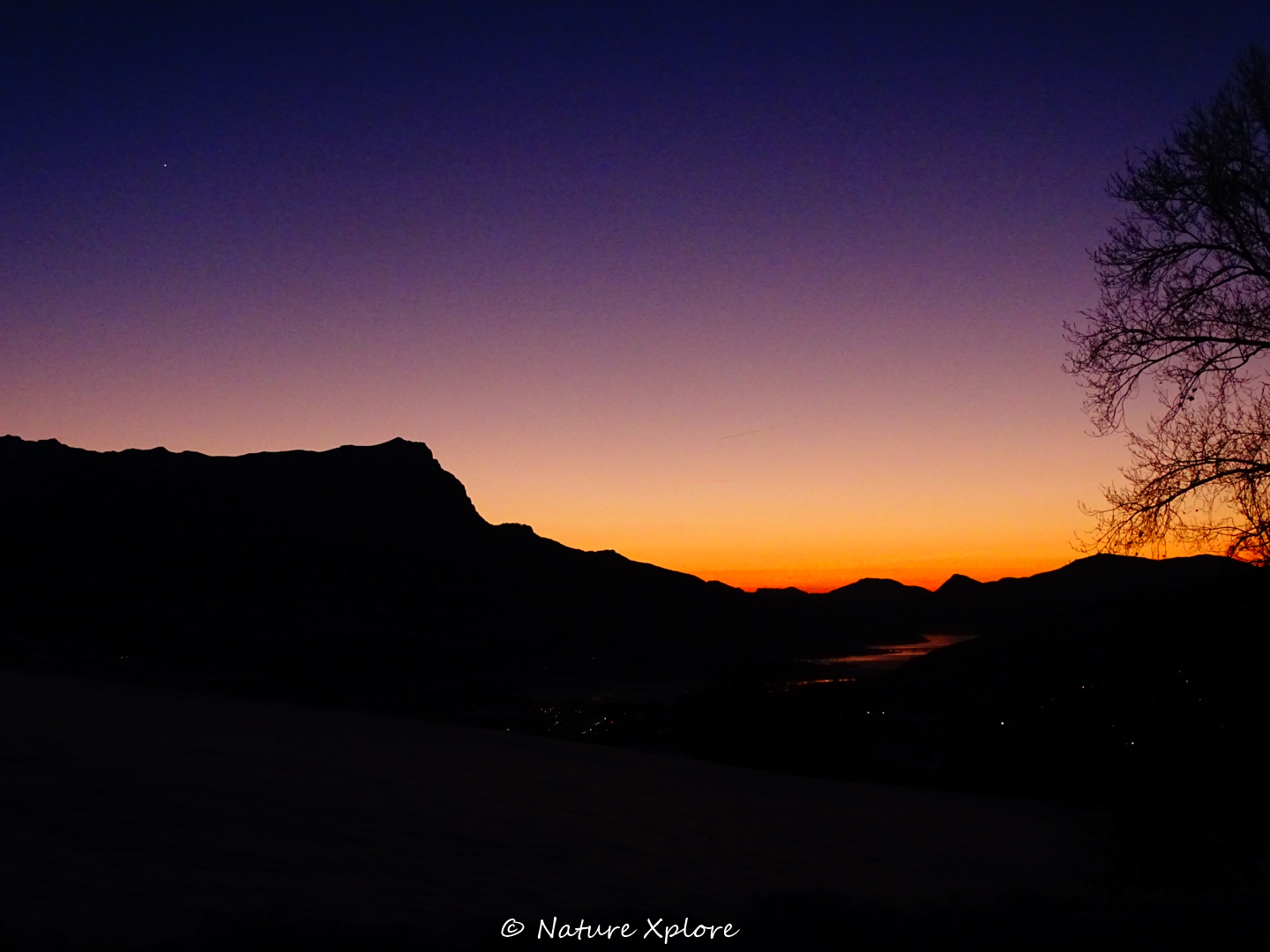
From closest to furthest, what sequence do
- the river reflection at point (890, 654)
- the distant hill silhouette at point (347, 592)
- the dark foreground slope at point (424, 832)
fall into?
the dark foreground slope at point (424, 832)
the distant hill silhouette at point (347, 592)
the river reflection at point (890, 654)

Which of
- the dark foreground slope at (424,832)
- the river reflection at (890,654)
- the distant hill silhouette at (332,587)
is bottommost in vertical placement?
the river reflection at (890,654)

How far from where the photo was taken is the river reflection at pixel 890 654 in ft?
210

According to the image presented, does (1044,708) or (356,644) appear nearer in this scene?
(1044,708)

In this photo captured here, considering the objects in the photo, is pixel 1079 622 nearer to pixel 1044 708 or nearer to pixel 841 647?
pixel 1044 708

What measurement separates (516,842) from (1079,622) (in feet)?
60.0

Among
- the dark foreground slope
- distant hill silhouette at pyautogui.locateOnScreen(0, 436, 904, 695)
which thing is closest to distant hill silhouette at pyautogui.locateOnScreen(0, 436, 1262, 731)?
distant hill silhouette at pyautogui.locateOnScreen(0, 436, 904, 695)

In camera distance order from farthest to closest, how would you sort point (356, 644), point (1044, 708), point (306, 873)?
1. point (356, 644)
2. point (1044, 708)
3. point (306, 873)

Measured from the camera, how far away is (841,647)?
8831cm

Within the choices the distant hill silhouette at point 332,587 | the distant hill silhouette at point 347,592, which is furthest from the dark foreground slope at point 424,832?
the distant hill silhouette at point 332,587

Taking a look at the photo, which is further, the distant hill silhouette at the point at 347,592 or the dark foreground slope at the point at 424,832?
the distant hill silhouette at the point at 347,592

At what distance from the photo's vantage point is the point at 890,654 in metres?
79.1

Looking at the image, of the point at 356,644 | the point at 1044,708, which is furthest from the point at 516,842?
the point at 356,644

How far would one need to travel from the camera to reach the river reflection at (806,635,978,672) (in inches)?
2522

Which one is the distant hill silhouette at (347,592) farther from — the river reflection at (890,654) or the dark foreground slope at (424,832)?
the dark foreground slope at (424,832)
